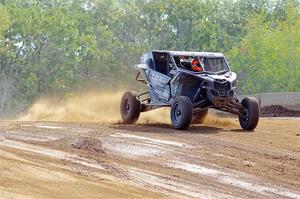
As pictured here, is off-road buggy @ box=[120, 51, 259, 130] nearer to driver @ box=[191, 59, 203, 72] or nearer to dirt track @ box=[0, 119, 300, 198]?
driver @ box=[191, 59, 203, 72]

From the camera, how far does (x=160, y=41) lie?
55.8 metres

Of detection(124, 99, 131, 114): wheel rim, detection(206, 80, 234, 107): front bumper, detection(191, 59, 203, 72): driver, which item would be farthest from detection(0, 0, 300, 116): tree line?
detection(206, 80, 234, 107): front bumper

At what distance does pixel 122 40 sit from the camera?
5516cm

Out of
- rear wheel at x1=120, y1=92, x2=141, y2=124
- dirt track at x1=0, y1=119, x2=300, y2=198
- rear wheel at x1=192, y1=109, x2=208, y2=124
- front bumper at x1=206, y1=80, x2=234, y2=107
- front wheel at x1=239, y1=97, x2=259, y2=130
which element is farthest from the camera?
rear wheel at x1=120, y1=92, x2=141, y2=124

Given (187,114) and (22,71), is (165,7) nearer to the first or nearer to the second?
(22,71)

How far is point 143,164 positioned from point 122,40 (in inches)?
1798

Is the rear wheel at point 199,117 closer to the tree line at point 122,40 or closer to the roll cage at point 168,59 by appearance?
the roll cage at point 168,59

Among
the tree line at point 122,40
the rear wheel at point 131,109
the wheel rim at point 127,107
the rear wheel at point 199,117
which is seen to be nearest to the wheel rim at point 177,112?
the rear wheel at point 199,117

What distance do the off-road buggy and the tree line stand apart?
27.2 m

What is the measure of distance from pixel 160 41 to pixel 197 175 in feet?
153

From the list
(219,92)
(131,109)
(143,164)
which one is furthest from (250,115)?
(143,164)

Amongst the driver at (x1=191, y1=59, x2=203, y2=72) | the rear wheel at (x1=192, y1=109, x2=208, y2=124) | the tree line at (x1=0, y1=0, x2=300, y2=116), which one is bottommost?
the rear wheel at (x1=192, y1=109, x2=208, y2=124)

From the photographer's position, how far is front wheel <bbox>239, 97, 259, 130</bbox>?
16.0 m

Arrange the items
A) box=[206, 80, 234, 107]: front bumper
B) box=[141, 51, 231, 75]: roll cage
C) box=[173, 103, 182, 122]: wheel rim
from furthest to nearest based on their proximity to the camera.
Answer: box=[141, 51, 231, 75]: roll cage → box=[206, 80, 234, 107]: front bumper → box=[173, 103, 182, 122]: wheel rim
